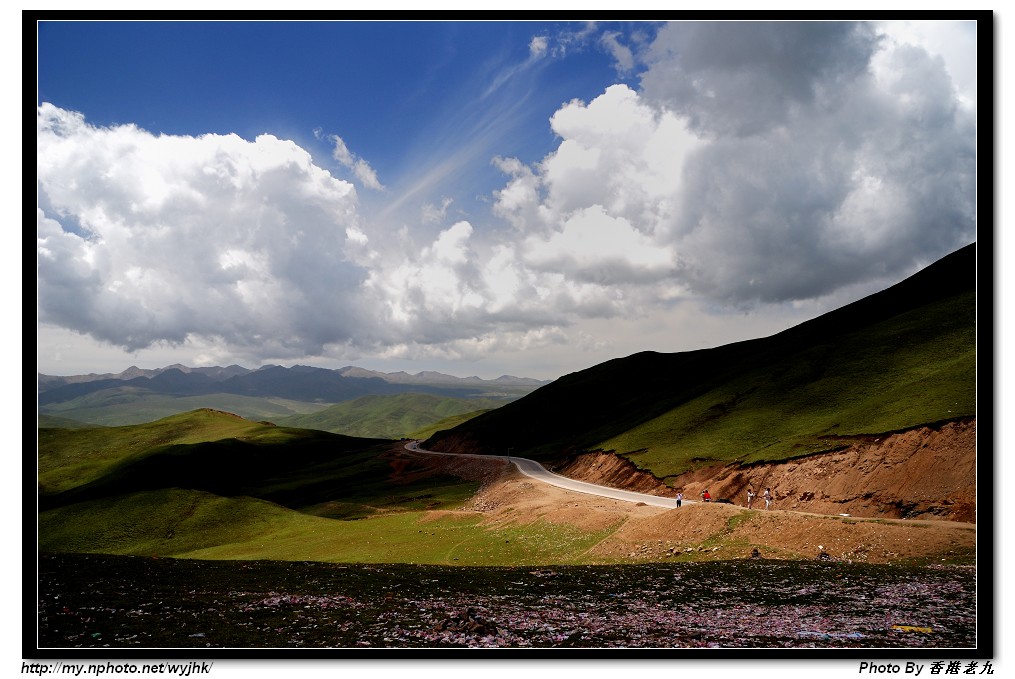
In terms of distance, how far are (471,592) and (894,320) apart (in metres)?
106

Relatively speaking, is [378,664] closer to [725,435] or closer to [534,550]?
[534,550]

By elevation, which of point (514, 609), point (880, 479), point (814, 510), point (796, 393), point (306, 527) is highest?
point (796, 393)

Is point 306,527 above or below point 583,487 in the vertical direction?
above

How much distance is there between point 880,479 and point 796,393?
108 feet

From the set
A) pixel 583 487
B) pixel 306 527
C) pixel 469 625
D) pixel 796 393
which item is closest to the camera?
pixel 469 625

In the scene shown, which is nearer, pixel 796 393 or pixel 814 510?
pixel 814 510

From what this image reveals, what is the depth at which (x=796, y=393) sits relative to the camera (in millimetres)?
86438

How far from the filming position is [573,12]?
24.0 m

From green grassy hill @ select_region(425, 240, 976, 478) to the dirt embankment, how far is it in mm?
2573

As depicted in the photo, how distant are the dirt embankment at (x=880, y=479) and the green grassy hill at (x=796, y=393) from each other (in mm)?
2573

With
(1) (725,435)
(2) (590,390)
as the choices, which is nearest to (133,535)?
(1) (725,435)

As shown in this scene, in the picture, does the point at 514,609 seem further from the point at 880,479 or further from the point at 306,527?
the point at 880,479

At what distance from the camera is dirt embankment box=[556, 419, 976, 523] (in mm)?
Answer: 48594

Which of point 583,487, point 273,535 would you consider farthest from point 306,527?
point 583,487
